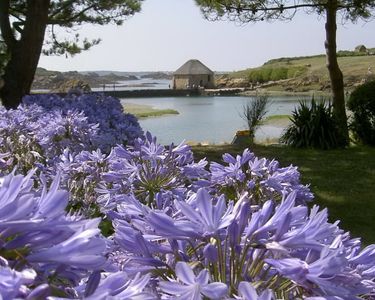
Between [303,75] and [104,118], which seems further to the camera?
[303,75]

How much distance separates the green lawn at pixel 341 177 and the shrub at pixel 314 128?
1.10 ft

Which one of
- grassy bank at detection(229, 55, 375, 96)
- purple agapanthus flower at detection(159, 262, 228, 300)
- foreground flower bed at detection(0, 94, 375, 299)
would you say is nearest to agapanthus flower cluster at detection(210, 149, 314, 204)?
foreground flower bed at detection(0, 94, 375, 299)

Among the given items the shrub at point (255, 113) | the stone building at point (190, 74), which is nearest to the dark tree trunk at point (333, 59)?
the shrub at point (255, 113)

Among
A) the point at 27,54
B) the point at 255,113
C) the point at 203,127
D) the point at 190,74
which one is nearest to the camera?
the point at 27,54

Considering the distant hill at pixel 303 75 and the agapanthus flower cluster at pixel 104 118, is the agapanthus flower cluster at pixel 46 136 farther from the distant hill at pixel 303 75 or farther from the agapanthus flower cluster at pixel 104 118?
the distant hill at pixel 303 75

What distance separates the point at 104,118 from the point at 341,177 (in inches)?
176

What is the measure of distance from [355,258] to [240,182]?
29.0 inches

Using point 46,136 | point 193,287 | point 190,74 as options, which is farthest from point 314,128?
point 190,74

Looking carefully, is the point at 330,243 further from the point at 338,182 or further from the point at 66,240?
the point at 338,182

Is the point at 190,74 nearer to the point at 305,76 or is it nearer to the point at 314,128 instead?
the point at 305,76

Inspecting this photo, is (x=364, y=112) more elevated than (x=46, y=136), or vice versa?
(x=46, y=136)

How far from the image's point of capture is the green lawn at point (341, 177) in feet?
20.6

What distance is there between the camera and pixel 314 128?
11.4m

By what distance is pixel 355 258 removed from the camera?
980mm
